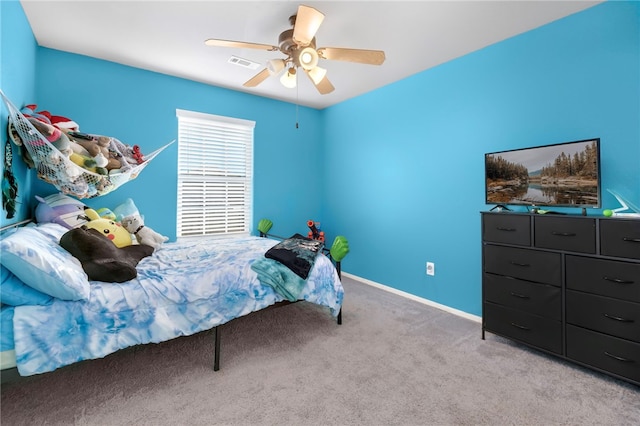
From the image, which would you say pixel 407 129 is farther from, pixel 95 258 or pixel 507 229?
pixel 95 258

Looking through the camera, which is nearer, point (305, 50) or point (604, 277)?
point (604, 277)

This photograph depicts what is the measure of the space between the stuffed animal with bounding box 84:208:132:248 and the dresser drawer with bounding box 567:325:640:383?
3368mm

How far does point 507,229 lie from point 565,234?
0.36 meters

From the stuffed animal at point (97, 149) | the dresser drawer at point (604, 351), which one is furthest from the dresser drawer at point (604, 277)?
the stuffed animal at point (97, 149)

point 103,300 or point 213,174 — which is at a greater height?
point 213,174

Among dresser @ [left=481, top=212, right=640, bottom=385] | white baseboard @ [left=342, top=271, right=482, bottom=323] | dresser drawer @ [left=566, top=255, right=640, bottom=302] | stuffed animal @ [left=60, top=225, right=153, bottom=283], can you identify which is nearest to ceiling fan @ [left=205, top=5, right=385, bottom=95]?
stuffed animal @ [left=60, top=225, right=153, bottom=283]

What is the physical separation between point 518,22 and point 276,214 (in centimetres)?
331

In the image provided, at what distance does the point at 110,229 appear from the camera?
243 cm

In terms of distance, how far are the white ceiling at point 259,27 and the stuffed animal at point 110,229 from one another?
1527 millimetres

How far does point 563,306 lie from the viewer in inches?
79.8

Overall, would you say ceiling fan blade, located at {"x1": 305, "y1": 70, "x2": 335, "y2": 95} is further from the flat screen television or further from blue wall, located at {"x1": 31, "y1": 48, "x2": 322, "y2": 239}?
blue wall, located at {"x1": 31, "y1": 48, "x2": 322, "y2": 239}

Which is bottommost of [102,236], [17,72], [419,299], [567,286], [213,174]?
[419,299]

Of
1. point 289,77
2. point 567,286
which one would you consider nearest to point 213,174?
point 289,77

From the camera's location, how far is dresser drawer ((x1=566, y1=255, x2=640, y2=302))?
175 cm
